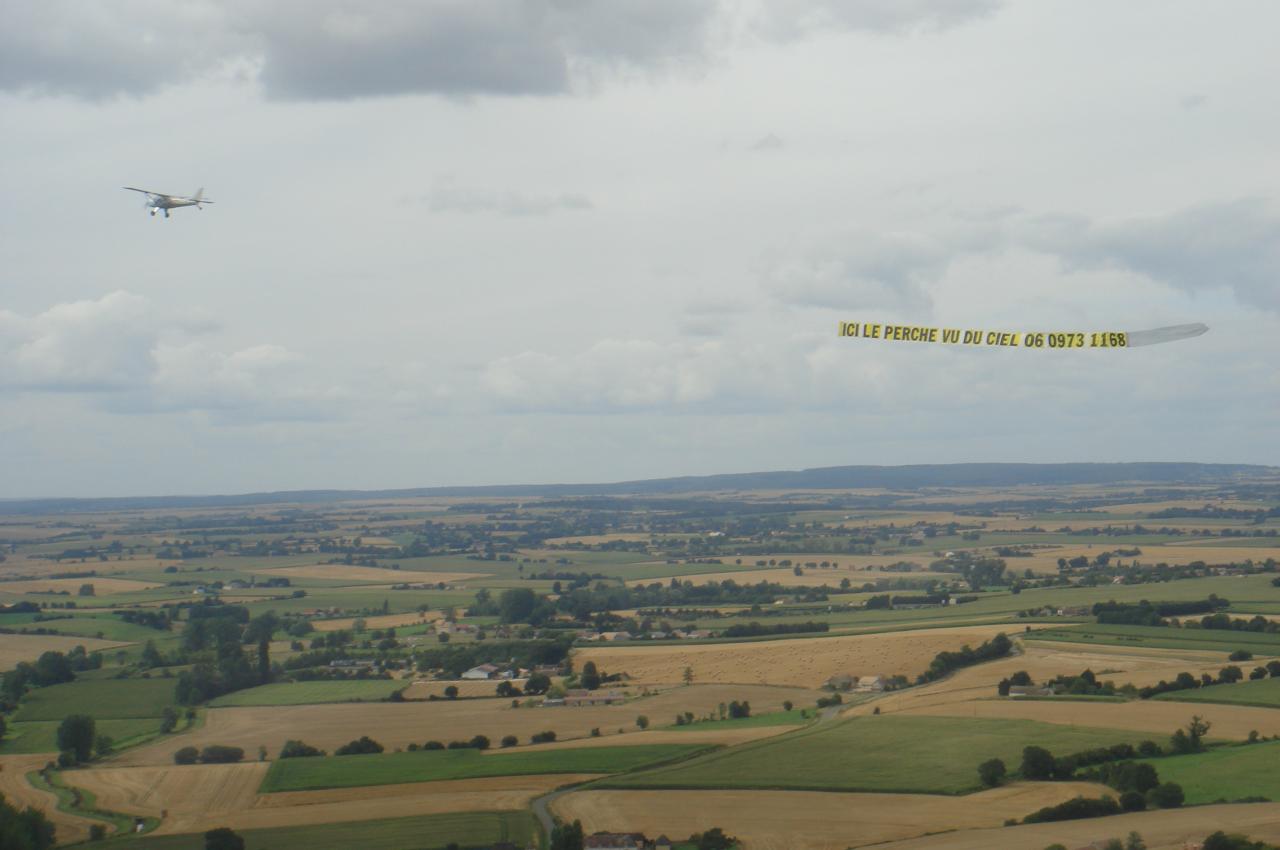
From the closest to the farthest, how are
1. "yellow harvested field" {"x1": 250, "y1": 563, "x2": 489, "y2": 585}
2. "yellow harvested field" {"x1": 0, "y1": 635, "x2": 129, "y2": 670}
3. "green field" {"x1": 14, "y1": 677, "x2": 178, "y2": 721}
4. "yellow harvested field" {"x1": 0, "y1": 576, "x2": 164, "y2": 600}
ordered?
"green field" {"x1": 14, "y1": 677, "x2": 178, "y2": 721} → "yellow harvested field" {"x1": 0, "y1": 635, "x2": 129, "y2": 670} → "yellow harvested field" {"x1": 0, "y1": 576, "x2": 164, "y2": 600} → "yellow harvested field" {"x1": 250, "y1": 563, "x2": 489, "y2": 585}

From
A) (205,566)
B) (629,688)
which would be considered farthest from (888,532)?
(629,688)

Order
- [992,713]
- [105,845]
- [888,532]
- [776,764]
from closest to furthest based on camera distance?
[105,845] → [776,764] → [992,713] → [888,532]

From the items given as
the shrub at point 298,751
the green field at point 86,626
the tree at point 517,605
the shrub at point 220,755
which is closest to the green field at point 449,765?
the shrub at point 298,751

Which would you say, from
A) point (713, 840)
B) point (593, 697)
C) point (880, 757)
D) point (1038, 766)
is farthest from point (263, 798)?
point (1038, 766)

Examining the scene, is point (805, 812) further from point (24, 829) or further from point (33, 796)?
point (33, 796)

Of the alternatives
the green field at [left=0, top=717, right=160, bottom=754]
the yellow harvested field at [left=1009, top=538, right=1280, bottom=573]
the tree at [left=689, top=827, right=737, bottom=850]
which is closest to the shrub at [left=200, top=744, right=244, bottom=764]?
the green field at [left=0, top=717, right=160, bottom=754]

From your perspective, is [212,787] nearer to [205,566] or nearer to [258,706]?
[258,706]

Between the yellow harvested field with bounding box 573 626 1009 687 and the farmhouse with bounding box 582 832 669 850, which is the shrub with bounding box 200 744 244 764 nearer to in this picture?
the farmhouse with bounding box 582 832 669 850
